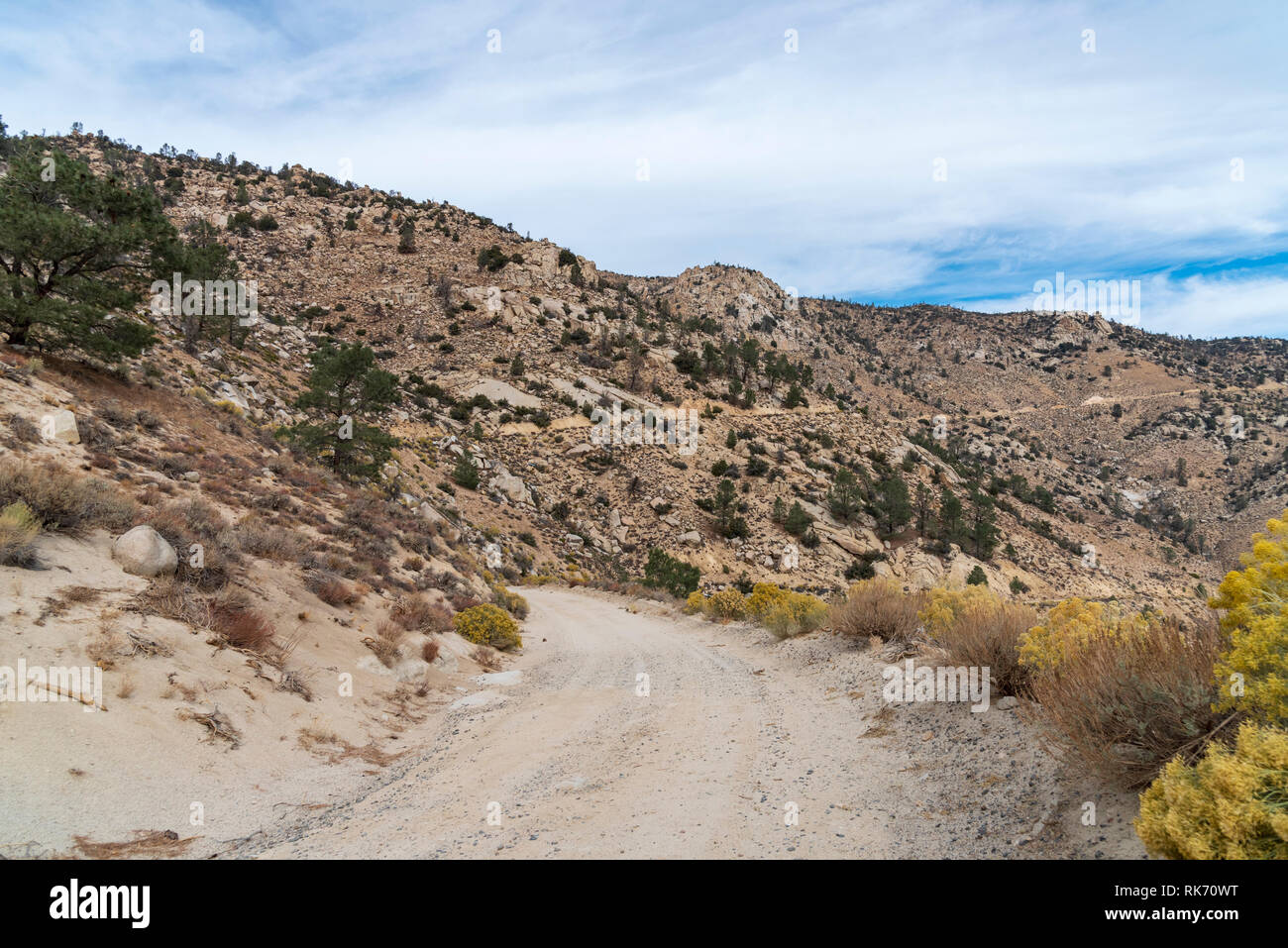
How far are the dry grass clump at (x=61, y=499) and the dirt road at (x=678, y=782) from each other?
5154mm

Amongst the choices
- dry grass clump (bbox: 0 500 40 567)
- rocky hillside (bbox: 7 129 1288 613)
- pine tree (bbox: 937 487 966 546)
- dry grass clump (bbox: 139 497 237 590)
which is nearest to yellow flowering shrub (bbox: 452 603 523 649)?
dry grass clump (bbox: 139 497 237 590)

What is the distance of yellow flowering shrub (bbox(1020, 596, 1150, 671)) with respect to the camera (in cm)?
486

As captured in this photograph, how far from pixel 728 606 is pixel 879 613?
22.7 feet

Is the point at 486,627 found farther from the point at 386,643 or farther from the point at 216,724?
the point at 216,724

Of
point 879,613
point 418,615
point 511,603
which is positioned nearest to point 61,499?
point 418,615

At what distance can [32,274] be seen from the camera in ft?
47.0

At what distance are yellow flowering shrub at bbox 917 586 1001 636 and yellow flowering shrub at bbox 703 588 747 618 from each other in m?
7.15

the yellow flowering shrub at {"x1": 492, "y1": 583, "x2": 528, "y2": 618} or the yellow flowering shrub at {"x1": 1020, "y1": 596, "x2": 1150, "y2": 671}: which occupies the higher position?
the yellow flowering shrub at {"x1": 1020, "y1": 596, "x2": 1150, "y2": 671}

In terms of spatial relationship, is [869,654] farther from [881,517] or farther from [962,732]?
[881,517]

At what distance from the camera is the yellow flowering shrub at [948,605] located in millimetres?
8039

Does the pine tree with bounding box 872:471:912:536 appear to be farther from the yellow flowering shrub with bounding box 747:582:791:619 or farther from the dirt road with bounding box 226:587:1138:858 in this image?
the dirt road with bounding box 226:587:1138:858

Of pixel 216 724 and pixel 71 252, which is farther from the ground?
pixel 71 252

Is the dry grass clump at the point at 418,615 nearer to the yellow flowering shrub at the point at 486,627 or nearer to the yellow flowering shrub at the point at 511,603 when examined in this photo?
the yellow flowering shrub at the point at 486,627

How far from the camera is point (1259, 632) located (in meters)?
2.88
